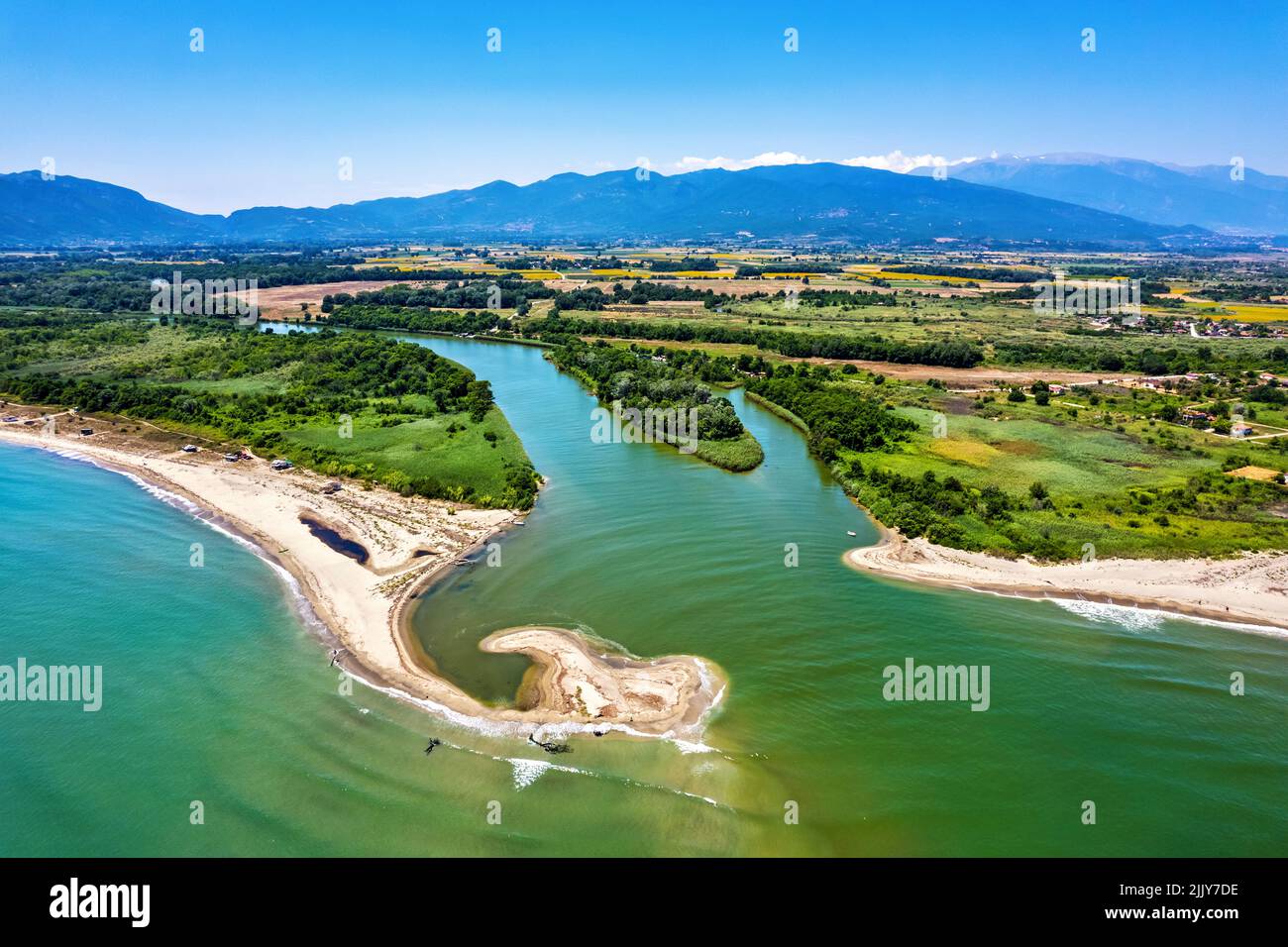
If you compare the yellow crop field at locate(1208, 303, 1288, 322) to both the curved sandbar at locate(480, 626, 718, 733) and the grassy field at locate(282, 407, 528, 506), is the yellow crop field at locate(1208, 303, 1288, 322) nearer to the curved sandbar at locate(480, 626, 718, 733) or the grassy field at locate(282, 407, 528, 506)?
the grassy field at locate(282, 407, 528, 506)

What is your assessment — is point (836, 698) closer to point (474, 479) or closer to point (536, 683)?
point (536, 683)

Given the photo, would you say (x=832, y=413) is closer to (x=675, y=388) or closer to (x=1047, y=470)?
(x=675, y=388)

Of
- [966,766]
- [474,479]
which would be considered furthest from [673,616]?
[474,479]

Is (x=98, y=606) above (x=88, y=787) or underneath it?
above

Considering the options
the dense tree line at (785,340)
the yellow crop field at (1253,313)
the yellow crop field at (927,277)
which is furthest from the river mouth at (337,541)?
the yellow crop field at (927,277)

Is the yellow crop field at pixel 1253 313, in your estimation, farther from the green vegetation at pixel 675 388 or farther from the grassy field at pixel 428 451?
the grassy field at pixel 428 451
